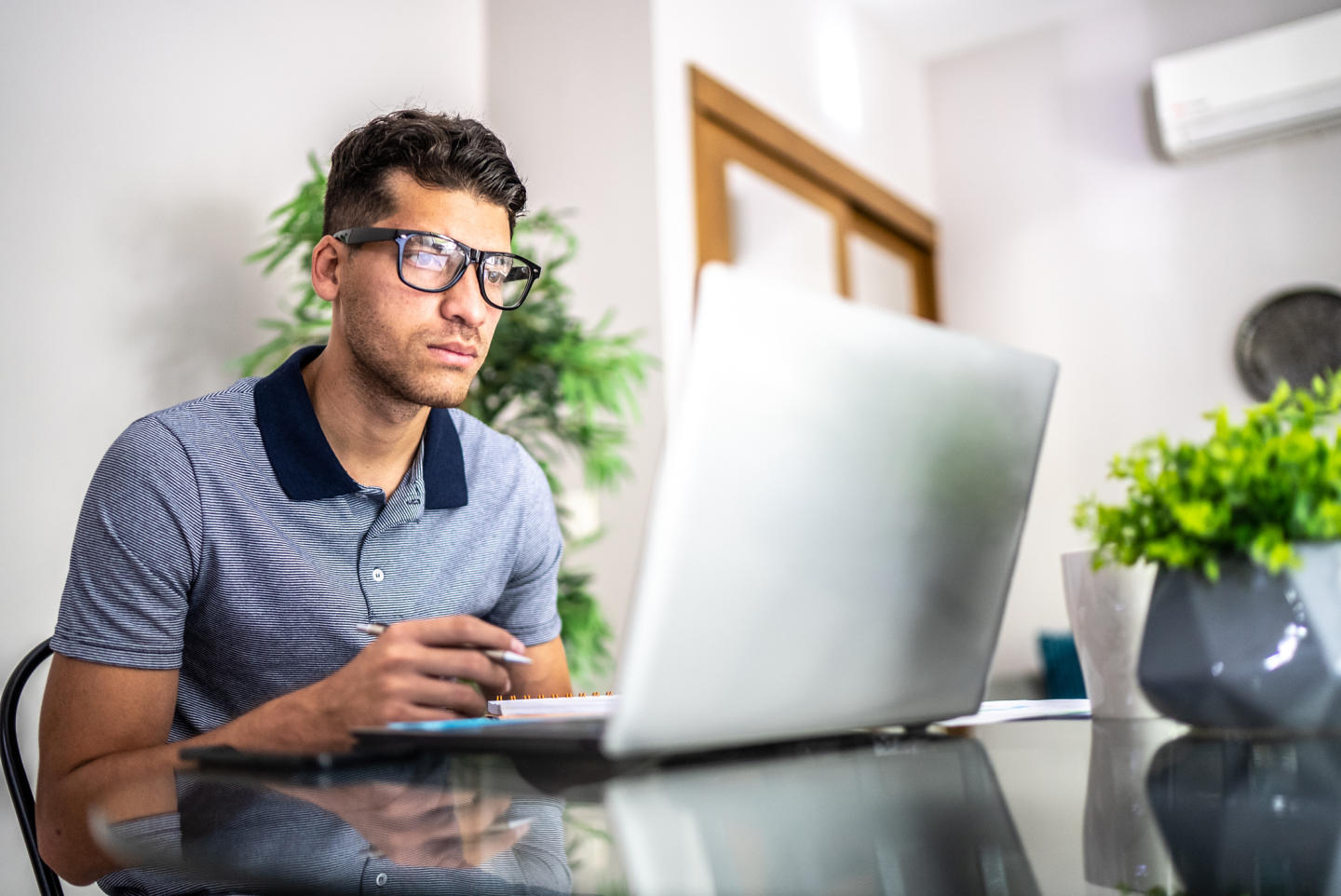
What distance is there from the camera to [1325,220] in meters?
3.68

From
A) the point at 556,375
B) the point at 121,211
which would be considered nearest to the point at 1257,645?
the point at 556,375

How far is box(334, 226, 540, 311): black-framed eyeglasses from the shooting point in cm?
127

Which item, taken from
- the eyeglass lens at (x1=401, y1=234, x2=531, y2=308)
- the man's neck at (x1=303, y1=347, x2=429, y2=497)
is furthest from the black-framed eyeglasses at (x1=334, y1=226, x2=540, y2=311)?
the man's neck at (x1=303, y1=347, x2=429, y2=497)

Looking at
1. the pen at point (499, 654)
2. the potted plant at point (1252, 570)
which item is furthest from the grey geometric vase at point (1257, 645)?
the pen at point (499, 654)

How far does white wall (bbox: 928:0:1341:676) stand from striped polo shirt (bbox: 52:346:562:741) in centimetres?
290

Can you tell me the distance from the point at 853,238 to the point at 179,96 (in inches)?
98.9

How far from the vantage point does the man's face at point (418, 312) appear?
129cm

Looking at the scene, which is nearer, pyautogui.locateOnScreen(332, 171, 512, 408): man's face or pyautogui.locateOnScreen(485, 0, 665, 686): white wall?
pyautogui.locateOnScreen(332, 171, 512, 408): man's face

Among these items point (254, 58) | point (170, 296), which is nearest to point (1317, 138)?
point (254, 58)

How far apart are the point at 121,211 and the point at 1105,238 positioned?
3.45 metres

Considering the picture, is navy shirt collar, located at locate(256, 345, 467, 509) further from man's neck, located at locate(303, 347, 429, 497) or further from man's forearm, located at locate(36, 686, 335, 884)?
man's forearm, located at locate(36, 686, 335, 884)

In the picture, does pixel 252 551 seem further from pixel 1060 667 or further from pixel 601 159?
pixel 1060 667

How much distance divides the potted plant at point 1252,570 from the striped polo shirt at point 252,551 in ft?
2.74

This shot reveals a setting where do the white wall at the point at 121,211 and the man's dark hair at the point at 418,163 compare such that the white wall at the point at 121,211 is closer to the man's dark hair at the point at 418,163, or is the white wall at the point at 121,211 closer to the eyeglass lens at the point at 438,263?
the man's dark hair at the point at 418,163
